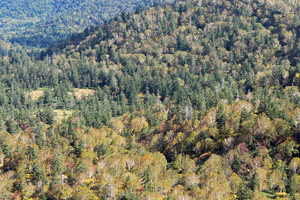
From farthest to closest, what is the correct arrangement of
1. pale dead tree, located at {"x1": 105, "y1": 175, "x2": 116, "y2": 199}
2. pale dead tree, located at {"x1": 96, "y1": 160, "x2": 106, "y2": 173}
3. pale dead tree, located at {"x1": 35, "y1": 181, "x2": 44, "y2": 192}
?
pale dead tree, located at {"x1": 96, "y1": 160, "x2": 106, "y2": 173} → pale dead tree, located at {"x1": 35, "y1": 181, "x2": 44, "y2": 192} → pale dead tree, located at {"x1": 105, "y1": 175, "x2": 116, "y2": 199}

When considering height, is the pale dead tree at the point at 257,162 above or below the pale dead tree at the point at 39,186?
above

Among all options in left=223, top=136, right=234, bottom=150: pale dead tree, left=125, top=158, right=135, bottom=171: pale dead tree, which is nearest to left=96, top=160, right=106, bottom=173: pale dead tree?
left=125, top=158, right=135, bottom=171: pale dead tree

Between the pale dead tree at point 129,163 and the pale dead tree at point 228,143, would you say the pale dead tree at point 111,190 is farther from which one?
the pale dead tree at point 228,143

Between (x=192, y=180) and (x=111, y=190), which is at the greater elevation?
(x=111, y=190)

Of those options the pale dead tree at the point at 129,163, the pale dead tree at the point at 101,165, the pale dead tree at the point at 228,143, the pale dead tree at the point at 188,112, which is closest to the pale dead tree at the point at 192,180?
the pale dead tree at the point at 129,163

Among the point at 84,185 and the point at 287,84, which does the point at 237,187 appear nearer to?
the point at 84,185

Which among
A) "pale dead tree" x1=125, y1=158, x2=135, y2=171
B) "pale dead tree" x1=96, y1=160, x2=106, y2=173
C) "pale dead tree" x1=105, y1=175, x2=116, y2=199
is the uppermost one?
"pale dead tree" x1=105, y1=175, x2=116, y2=199

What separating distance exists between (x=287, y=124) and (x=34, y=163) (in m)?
90.9

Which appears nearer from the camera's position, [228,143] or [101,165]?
[101,165]

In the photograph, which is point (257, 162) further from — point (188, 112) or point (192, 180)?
point (188, 112)

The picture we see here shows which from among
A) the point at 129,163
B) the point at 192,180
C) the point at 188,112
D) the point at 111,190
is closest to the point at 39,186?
the point at 111,190

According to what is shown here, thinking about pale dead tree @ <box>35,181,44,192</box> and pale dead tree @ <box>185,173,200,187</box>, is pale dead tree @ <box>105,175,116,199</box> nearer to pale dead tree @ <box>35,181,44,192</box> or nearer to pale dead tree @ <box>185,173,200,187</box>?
pale dead tree @ <box>185,173,200,187</box>

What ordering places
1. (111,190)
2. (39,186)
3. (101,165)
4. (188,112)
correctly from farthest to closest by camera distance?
(188,112) → (101,165) → (39,186) → (111,190)

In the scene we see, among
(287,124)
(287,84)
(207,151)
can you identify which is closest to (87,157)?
(207,151)
